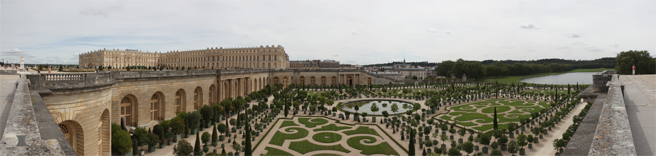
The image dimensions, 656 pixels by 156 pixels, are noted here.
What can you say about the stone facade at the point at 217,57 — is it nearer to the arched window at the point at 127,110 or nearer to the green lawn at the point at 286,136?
the green lawn at the point at 286,136

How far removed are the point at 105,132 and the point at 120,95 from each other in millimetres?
5332

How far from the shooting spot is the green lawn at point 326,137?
23097 mm

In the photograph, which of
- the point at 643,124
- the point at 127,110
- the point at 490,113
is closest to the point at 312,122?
Answer: the point at 127,110

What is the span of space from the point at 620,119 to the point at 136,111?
25.3 m

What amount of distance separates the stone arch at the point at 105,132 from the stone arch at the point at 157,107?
8.57 m

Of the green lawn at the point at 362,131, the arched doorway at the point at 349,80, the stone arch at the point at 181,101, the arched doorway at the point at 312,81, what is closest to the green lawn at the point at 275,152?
the green lawn at the point at 362,131

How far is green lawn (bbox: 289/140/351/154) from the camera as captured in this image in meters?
20.6

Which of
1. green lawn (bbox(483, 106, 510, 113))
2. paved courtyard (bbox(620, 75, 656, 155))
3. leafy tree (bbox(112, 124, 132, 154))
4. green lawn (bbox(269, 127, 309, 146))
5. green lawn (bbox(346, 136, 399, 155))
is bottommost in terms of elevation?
green lawn (bbox(346, 136, 399, 155))

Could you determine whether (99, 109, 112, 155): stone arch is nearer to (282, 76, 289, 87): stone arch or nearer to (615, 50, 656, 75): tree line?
(282, 76, 289, 87): stone arch

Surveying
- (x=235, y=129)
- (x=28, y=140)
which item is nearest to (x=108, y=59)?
(x=235, y=129)

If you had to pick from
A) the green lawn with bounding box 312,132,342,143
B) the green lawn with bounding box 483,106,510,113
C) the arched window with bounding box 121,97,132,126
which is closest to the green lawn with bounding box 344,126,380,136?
the green lawn with bounding box 312,132,342,143

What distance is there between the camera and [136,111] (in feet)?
71.3

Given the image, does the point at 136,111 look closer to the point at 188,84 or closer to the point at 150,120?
the point at 150,120

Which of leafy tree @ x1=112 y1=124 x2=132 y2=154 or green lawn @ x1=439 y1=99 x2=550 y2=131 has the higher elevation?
leafy tree @ x1=112 y1=124 x2=132 y2=154
